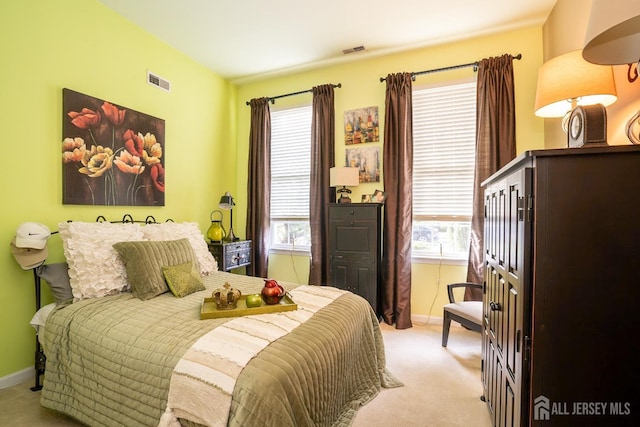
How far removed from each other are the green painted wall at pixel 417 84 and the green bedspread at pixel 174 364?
5.32 feet

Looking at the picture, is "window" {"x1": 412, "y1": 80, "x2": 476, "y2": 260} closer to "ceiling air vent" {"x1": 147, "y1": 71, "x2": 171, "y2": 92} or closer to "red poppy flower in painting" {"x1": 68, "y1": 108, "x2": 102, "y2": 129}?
"ceiling air vent" {"x1": 147, "y1": 71, "x2": 171, "y2": 92}

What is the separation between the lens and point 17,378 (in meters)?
2.23

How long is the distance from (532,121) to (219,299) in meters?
3.48

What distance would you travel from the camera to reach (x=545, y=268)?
1.00 meters

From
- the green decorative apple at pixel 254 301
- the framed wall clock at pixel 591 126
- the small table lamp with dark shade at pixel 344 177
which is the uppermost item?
the small table lamp with dark shade at pixel 344 177

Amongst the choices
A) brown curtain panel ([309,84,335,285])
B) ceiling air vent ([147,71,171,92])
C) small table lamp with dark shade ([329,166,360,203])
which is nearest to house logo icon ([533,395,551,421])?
small table lamp with dark shade ([329,166,360,203])

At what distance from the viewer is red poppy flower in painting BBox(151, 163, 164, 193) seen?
3250 mm

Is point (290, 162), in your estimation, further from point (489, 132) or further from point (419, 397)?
point (419, 397)

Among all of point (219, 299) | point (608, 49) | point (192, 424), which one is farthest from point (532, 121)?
point (192, 424)

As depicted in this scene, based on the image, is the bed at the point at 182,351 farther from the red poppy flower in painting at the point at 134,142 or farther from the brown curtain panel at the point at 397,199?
the brown curtain panel at the point at 397,199

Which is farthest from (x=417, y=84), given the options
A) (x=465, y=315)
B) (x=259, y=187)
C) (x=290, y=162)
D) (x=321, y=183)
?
(x=465, y=315)

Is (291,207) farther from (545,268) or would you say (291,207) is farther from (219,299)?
(545,268)

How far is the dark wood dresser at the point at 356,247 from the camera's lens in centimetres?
331

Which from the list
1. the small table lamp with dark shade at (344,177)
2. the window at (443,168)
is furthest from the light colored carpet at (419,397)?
the small table lamp with dark shade at (344,177)
